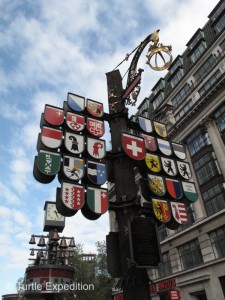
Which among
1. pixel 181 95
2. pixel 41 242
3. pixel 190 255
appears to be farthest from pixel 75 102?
pixel 181 95

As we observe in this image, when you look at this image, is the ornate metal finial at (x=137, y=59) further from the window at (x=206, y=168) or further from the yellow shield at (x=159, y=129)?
the window at (x=206, y=168)

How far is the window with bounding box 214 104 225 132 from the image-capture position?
29.5 m

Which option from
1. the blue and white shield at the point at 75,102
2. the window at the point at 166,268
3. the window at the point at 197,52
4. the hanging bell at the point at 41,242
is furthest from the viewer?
the window at the point at 197,52

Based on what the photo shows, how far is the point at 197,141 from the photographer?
3303cm

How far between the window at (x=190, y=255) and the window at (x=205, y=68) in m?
20.4

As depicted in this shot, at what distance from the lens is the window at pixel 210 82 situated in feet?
102

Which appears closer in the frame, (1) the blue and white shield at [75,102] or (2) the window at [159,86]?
(1) the blue and white shield at [75,102]

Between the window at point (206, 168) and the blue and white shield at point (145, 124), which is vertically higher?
the window at point (206, 168)

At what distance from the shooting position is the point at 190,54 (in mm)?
38562

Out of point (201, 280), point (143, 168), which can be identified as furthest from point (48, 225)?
point (201, 280)

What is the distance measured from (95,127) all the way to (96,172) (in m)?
1.80

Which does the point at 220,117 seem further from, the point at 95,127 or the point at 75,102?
the point at 95,127

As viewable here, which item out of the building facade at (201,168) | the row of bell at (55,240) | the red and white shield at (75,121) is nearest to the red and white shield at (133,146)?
the red and white shield at (75,121)

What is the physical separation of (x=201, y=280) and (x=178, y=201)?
22.1m
